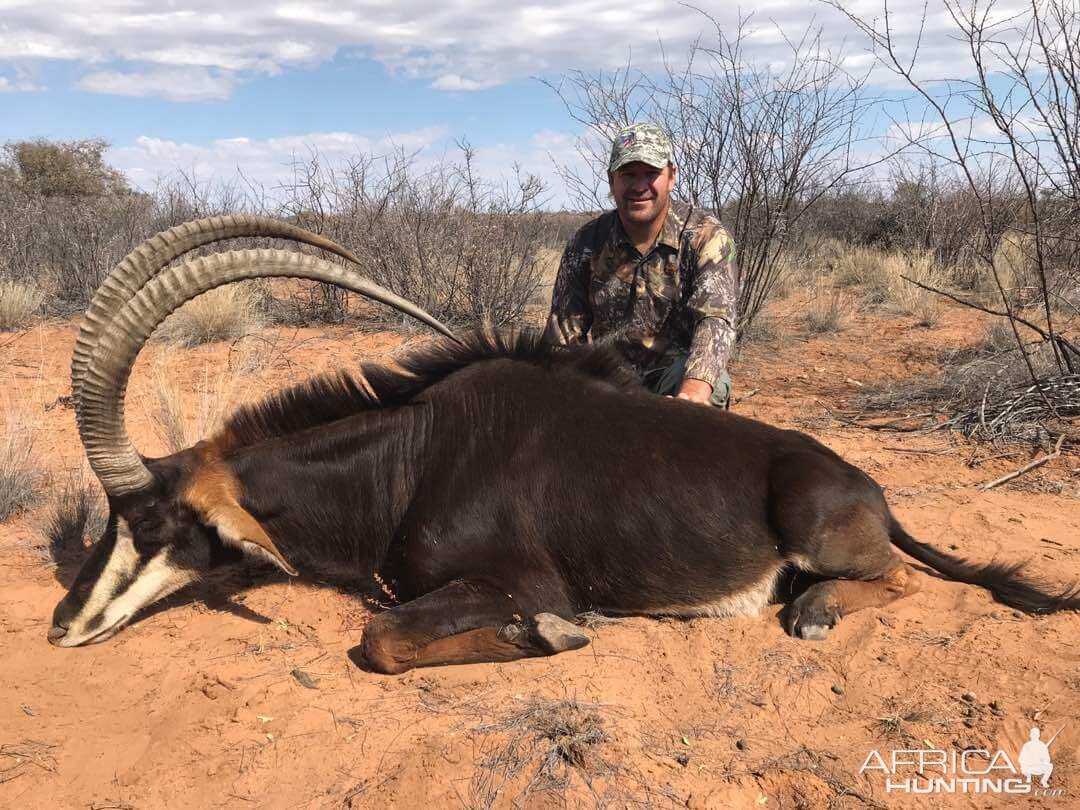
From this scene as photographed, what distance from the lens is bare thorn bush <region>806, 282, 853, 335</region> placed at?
13.6 metres

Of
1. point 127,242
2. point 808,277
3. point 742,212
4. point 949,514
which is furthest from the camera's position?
point 808,277

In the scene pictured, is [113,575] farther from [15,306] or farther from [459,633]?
[15,306]

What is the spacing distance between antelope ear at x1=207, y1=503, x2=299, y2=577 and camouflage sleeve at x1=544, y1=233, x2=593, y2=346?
2.78 meters

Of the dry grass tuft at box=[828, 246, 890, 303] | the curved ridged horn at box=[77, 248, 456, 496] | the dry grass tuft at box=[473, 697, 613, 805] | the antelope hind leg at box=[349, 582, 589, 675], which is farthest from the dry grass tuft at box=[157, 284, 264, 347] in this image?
the dry grass tuft at box=[828, 246, 890, 303]

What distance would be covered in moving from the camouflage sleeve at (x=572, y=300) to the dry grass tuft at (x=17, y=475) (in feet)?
12.6

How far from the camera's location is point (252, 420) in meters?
4.25

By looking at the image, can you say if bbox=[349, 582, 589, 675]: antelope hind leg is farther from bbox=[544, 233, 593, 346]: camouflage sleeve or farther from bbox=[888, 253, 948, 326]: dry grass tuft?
bbox=[888, 253, 948, 326]: dry grass tuft

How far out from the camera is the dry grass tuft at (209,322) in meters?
11.3

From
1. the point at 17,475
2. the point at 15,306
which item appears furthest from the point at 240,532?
the point at 15,306

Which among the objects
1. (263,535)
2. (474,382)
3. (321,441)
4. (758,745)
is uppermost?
(474,382)

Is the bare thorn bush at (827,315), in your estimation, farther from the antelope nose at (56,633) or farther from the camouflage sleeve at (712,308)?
the antelope nose at (56,633)

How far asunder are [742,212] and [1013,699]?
8.68m

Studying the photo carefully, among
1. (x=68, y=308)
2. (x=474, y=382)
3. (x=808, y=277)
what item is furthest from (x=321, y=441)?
(x=808, y=277)

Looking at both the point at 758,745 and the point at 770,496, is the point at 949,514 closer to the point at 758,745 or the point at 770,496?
the point at 770,496
